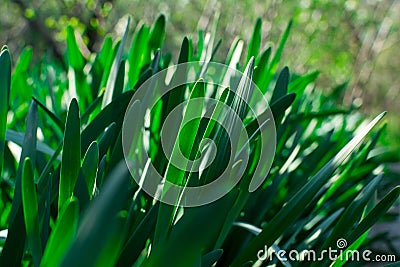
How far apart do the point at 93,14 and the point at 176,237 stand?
11.9 ft

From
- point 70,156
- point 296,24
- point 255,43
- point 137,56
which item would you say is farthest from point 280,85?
point 296,24

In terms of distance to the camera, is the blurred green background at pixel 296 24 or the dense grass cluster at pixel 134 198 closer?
the dense grass cluster at pixel 134 198

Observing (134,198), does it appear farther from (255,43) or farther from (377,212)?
(255,43)

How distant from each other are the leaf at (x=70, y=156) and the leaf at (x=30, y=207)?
1.2 inches

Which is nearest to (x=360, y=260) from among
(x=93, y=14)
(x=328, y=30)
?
(x=93, y=14)

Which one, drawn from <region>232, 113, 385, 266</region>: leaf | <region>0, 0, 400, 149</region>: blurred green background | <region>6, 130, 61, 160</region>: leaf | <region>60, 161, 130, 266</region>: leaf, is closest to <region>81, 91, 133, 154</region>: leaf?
<region>6, 130, 61, 160</region>: leaf

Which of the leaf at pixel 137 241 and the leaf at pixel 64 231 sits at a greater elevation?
the leaf at pixel 64 231

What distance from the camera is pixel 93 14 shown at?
3.62 metres

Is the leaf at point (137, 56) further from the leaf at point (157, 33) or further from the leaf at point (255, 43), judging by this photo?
the leaf at point (255, 43)

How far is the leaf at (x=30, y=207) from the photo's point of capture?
335 millimetres

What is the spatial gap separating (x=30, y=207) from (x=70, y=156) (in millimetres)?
57

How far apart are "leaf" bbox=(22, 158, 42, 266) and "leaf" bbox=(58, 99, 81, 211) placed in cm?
3

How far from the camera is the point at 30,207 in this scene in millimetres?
355

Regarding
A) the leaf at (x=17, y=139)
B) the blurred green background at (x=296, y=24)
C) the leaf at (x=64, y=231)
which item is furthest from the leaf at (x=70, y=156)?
the blurred green background at (x=296, y=24)
